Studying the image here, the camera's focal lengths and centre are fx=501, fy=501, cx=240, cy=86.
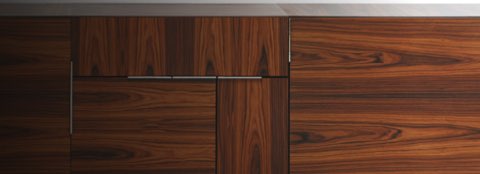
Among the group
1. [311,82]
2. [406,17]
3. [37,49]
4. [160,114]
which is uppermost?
[406,17]

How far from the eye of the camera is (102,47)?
6.95 ft

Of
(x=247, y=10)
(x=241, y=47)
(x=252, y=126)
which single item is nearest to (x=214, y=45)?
(x=241, y=47)

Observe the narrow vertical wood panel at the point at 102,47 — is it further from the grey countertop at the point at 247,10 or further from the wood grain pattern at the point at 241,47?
the wood grain pattern at the point at 241,47

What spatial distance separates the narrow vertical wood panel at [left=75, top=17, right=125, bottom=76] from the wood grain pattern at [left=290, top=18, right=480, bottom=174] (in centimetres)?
73

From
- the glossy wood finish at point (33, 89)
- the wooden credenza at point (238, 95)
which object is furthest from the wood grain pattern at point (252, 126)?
the glossy wood finish at point (33, 89)

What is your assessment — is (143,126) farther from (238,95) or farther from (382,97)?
(382,97)

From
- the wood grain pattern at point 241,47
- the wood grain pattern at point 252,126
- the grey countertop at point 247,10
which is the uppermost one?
the grey countertop at point 247,10

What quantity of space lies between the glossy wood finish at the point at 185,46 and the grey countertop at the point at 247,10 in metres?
0.06

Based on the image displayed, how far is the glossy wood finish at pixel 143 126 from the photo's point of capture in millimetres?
2115

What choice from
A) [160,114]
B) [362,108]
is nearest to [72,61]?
[160,114]

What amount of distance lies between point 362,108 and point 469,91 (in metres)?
0.46

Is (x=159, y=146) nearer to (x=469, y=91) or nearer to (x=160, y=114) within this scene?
(x=160, y=114)

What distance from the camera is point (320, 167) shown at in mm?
2125

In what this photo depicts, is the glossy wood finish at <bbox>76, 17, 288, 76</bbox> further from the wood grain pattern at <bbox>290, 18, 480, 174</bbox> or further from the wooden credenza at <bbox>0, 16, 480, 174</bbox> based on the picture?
the wood grain pattern at <bbox>290, 18, 480, 174</bbox>
